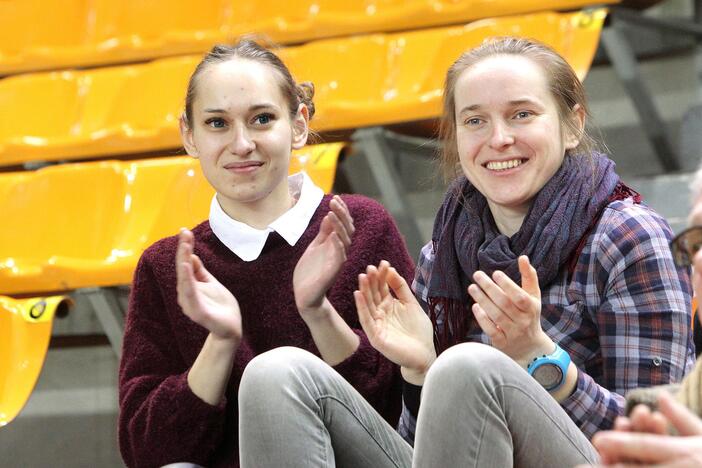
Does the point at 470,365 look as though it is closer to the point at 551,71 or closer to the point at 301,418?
the point at 301,418

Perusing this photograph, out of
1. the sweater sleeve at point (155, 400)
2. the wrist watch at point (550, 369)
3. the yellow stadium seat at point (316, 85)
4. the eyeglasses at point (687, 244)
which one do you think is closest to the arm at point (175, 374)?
the sweater sleeve at point (155, 400)

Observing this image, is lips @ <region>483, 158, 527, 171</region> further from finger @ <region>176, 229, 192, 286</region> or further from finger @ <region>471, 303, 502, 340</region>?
finger @ <region>176, 229, 192, 286</region>

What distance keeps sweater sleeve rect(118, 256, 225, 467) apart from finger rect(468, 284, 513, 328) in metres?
0.34

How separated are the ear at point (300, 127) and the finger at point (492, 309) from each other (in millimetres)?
449

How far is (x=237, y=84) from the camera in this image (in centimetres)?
130

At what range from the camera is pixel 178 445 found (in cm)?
118

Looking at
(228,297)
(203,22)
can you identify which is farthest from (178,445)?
(203,22)

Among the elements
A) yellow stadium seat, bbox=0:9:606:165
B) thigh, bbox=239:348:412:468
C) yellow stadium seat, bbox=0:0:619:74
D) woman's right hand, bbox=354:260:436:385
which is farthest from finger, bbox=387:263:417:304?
yellow stadium seat, bbox=0:0:619:74

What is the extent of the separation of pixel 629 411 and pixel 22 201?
146 centimetres

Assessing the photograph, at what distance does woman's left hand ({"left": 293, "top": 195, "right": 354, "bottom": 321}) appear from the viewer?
1.13m

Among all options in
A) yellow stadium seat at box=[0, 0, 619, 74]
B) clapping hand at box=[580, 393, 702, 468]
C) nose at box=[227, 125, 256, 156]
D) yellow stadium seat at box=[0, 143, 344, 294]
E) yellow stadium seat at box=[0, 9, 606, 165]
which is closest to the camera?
clapping hand at box=[580, 393, 702, 468]

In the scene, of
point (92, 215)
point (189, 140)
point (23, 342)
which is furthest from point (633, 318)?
point (92, 215)

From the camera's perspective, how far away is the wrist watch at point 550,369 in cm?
98

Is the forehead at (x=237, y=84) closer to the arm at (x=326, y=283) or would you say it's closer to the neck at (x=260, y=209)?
the neck at (x=260, y=209)
